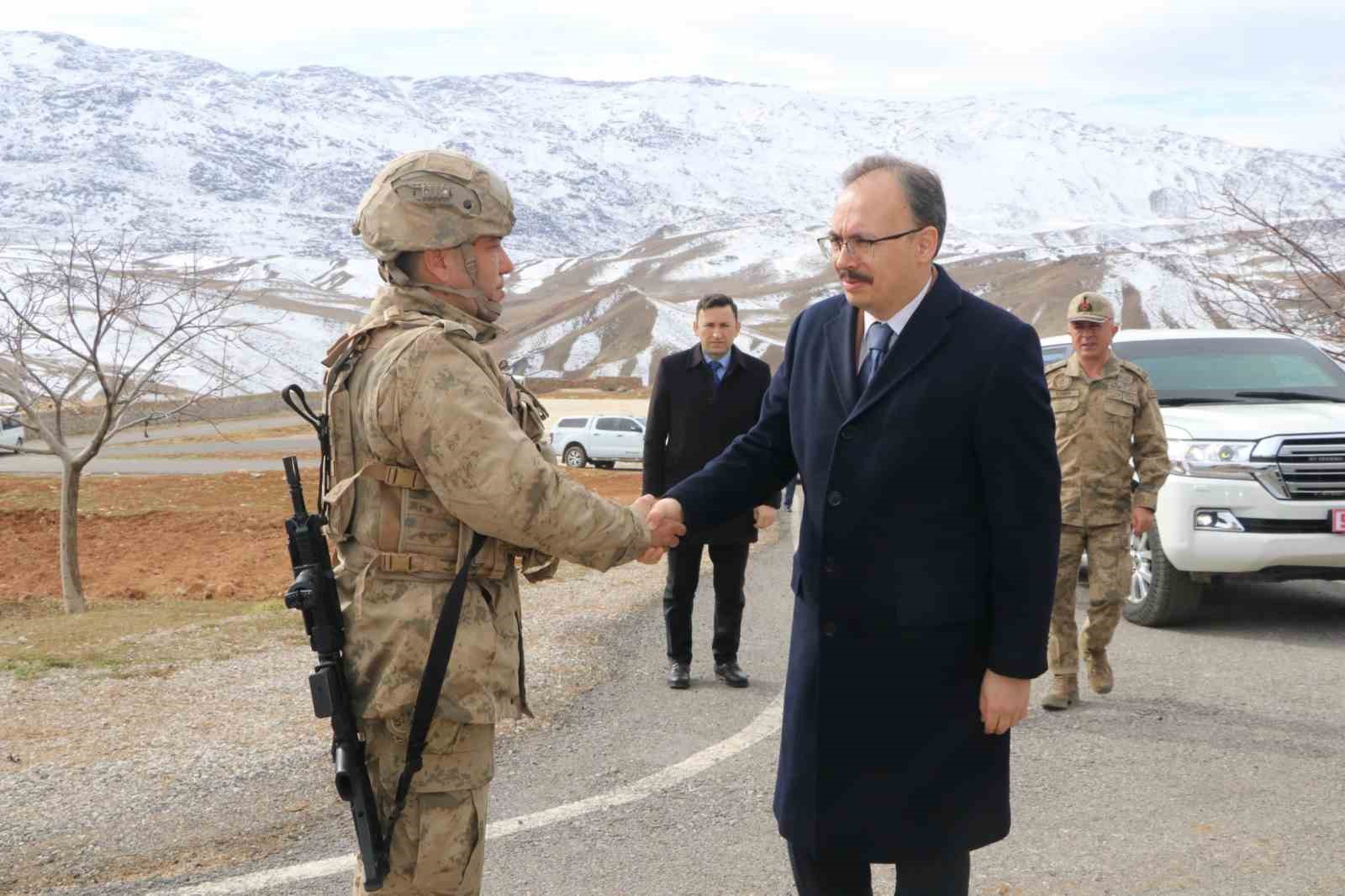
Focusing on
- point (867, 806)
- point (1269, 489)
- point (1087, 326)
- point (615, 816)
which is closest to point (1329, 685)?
point (1269, 489)

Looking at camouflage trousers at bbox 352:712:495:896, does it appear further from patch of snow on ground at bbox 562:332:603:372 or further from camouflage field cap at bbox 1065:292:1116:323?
patch of snow on ground at bbox 562:332:603:372

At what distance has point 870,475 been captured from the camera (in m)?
2.92

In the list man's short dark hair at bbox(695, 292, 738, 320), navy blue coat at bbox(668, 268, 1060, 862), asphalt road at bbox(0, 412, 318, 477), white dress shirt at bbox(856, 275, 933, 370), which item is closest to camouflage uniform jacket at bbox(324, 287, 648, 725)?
navy blue coat at bbox(668, 268, 1060, 862)

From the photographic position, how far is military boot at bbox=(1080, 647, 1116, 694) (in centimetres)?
693

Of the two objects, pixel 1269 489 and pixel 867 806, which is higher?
pixel 867 806

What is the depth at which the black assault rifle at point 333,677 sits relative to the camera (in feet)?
9.64

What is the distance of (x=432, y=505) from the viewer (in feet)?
9.86

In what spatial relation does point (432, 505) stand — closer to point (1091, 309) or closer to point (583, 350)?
point (1091, 309)

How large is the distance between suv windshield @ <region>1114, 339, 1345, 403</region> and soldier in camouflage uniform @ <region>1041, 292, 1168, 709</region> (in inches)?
100

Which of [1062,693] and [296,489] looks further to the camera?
[1062,693]

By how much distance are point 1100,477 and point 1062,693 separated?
1.18 meters

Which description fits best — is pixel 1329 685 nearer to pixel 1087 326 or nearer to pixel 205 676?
pixel 1087 326

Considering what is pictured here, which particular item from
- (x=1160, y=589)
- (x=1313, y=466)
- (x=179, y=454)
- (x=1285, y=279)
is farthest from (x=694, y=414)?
(x=179, y=454)

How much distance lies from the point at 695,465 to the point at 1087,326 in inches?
90.9
